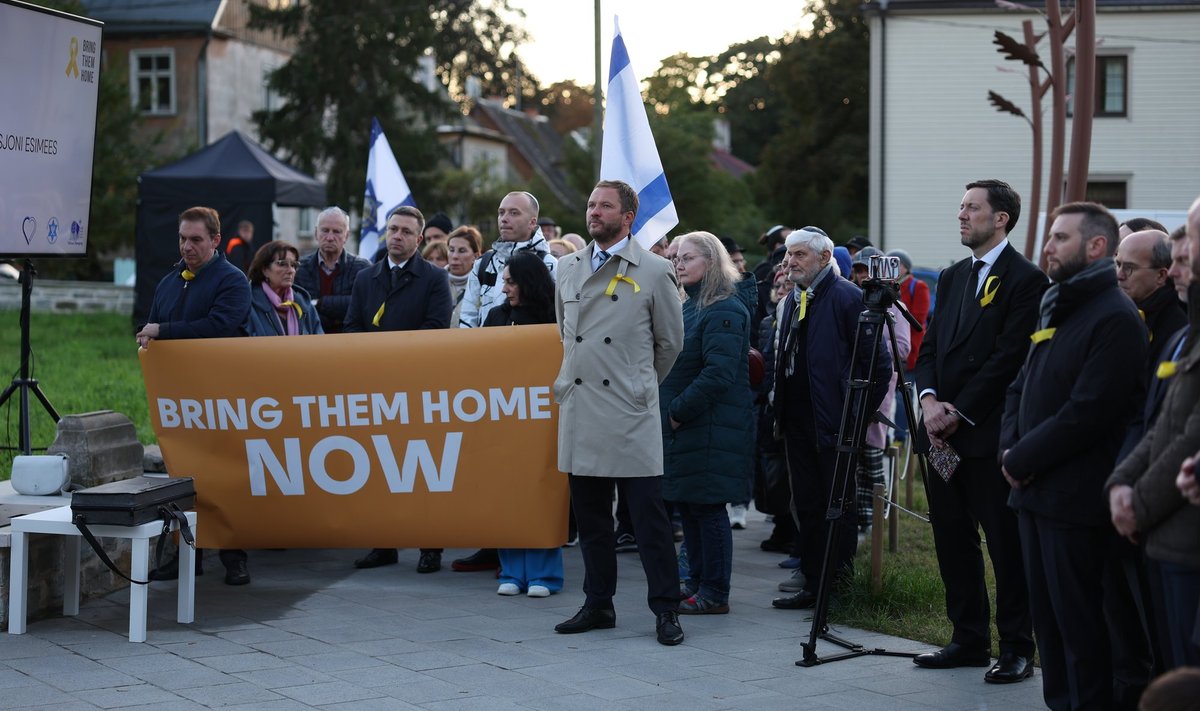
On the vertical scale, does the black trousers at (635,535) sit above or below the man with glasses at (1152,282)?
below

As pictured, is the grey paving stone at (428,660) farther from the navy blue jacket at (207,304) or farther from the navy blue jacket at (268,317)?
the navy blue jacket at (268,317)

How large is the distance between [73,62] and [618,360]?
4.40 metres

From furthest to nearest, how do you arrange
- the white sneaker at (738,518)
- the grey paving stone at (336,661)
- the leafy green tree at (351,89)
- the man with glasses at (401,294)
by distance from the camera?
the leafy green tree at (351,89) < the white sneaker at (738,518) < the man with glasses at (401,294) < the grey paving stone at (336,661)

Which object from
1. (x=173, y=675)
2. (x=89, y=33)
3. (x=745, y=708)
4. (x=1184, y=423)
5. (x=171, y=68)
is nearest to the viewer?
(x=1184, y=423)

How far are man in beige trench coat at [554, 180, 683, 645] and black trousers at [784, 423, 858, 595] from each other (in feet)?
3.45

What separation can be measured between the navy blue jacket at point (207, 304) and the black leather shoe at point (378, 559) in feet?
5.29

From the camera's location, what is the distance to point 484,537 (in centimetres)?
798

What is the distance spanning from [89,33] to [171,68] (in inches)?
1554

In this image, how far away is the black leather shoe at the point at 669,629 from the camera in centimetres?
659

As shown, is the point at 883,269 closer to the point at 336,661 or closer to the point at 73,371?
the point at 336,661

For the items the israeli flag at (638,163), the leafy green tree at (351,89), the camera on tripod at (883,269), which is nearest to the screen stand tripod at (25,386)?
the israeli flag at (638,163)

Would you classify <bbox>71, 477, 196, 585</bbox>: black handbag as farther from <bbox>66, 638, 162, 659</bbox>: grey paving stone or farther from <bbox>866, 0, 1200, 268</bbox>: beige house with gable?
<bbox>866, 0, 1200, 268</bbox>: beige house with gable

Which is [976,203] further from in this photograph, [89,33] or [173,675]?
[89,33]

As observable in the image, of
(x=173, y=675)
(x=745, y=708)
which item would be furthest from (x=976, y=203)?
(x=173, y=675)
